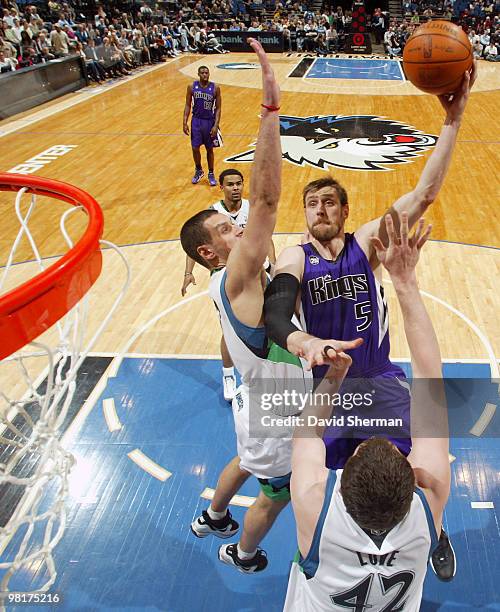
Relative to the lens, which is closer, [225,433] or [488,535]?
[488,535]

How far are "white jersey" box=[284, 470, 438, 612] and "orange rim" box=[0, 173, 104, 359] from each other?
1211mm

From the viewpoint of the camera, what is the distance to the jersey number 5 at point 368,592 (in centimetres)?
166

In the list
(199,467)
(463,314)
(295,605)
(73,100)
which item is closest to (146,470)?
(199,467)

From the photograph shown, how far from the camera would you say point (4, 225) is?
7578 mm

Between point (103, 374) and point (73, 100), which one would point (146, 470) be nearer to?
point (103, 374)

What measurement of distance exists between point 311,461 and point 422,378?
0.47 m

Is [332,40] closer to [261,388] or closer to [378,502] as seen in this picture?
[261,388]

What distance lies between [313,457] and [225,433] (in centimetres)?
230

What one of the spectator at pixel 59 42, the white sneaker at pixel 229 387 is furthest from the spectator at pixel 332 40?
the white sneaker at pixel 229 387

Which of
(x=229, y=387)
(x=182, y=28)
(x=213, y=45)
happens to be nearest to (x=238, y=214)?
(x=229, y=387)

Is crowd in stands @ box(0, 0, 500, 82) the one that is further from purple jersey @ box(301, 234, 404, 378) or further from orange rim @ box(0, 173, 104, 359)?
purple jersey @ box(301, 234, 404, 378)

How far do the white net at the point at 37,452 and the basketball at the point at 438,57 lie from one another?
188 centimetres

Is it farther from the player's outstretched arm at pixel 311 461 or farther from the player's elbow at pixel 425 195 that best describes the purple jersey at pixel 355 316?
the player's outstretched arm at pixel 311 461

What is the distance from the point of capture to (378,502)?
155cm
